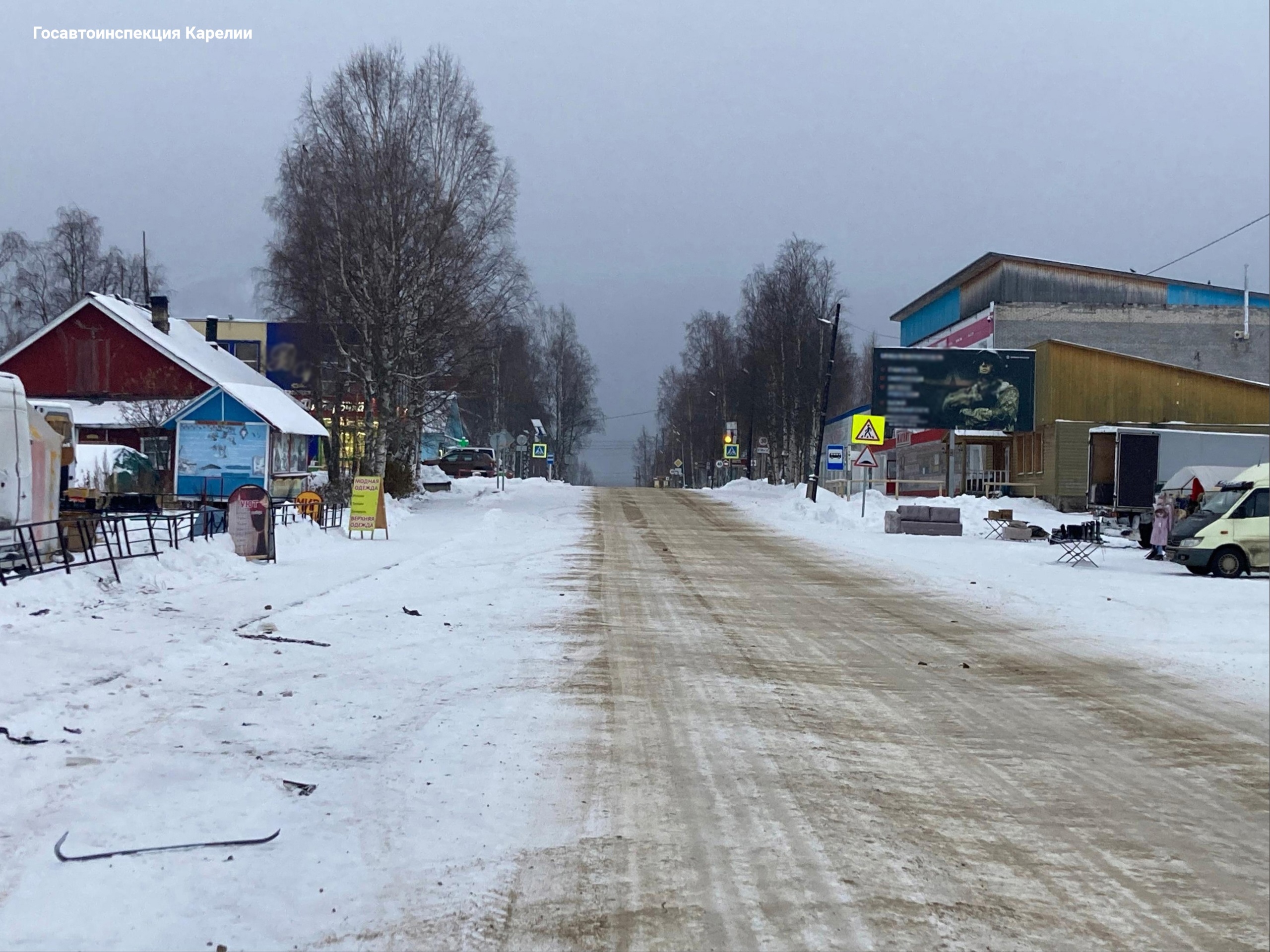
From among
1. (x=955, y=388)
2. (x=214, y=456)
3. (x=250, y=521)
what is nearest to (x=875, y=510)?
(x=955, y=388)

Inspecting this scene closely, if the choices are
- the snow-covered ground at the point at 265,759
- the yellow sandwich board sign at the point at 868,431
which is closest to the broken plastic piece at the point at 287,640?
the snow-covered ground at the point at 265,759

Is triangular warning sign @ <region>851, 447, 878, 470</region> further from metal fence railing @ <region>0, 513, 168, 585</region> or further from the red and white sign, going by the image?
the red and white sign

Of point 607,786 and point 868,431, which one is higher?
point 868,431

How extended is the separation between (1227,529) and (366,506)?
15.3 metres

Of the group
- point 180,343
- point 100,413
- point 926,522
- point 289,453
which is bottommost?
point 926,522

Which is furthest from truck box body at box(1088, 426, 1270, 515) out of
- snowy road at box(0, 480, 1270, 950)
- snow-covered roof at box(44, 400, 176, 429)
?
snow-covered roof at box(44, 400, 176, 429)

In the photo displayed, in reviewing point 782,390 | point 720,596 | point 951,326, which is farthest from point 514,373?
point 720,596

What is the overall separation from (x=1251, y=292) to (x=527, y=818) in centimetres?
5586

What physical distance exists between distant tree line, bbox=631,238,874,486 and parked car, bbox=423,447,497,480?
1526cm

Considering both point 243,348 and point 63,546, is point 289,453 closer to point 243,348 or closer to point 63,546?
point 63,546

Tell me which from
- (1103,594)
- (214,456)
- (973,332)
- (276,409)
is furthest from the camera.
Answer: (973,332)

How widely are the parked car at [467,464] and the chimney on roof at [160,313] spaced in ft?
65.6

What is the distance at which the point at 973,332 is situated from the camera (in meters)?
53.7

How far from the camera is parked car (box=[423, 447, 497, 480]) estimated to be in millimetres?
57250
